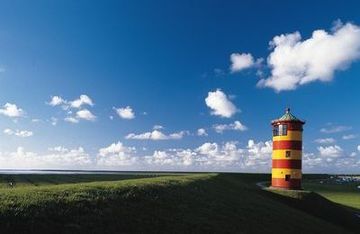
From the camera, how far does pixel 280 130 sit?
50156 mm

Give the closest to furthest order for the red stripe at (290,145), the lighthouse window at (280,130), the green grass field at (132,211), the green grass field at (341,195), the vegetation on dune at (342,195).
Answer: the green grass field at (132,211) → the red stripe at (290,145) → the lighthouse window at (280,130) → the vegetation on dune at (342,195) → the green grass field at (341,195)

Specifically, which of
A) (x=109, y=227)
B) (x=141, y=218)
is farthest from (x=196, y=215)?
(x=109, y=227)

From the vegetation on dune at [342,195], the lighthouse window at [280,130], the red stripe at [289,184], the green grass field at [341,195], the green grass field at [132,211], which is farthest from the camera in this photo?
the green grass field at [341,195]

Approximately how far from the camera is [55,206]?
16.0 m

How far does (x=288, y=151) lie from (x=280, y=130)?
251cm

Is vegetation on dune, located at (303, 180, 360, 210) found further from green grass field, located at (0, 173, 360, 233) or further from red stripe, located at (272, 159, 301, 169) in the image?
green grass field, located at (0, 173, 360, 233)

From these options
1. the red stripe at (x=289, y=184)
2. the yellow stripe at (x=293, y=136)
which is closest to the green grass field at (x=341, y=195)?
the red stripe at (x=289, y=184)

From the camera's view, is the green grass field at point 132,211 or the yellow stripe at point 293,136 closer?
the green grass field at point 132,211

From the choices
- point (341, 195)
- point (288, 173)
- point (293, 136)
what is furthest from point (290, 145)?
point (341, 195)

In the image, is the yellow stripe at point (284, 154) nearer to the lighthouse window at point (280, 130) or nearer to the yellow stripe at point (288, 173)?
the yellow stripe at point (288, 173)

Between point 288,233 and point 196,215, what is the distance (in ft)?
22.2

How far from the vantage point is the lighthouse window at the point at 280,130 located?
49562mm

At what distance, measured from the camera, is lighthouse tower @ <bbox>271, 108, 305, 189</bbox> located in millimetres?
49125

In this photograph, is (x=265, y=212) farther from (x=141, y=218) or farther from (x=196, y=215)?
(x=141, y=218)
